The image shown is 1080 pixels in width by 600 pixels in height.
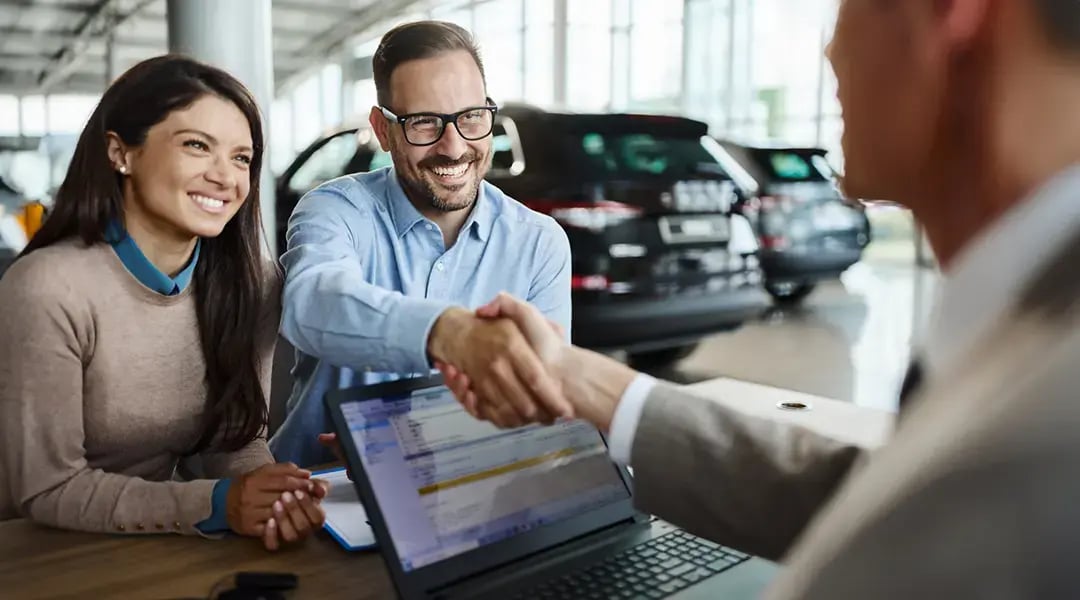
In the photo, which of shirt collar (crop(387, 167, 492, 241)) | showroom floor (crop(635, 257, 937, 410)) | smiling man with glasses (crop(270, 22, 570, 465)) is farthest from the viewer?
showroom floor (crop(635, 257, 937, 410))

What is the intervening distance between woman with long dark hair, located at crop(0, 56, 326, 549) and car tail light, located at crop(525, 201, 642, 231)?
87.8 inches

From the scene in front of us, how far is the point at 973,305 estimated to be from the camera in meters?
0.53

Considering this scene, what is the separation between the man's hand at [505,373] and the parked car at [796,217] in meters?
5.21

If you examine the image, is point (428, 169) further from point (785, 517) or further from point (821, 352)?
point (821, 352)

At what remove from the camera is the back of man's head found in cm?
170

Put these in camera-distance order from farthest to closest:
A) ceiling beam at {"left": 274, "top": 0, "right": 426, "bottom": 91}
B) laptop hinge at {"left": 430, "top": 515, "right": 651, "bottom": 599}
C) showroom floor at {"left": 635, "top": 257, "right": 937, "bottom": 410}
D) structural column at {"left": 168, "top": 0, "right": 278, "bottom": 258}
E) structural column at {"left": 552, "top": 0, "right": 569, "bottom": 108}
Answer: ceiling beam at {"left": 274, "top": 0, "right": 426, "bottom": 91} < structural column at {"left": 552, "top": 0, "right": 569, "bottom": 108} < showroom floor at {"left": 635, "top": 257, "right": 937, "bottom": 410} < structural column at {"left": 168, "top": 0, "right": 278, "bottom": 258} < laptop hinge at {"left": 430, "top": 515, "right": 651, "bottom": 599}

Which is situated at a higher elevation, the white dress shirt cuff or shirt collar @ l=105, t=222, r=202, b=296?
shirt collar @ l=105, t=222, r=202, b=296

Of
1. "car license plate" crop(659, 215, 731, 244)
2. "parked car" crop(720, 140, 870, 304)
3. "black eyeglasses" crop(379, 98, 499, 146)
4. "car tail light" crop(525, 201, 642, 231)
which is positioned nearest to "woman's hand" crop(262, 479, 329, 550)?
"black eyeglasses" crop(379, 98, 499, 146)

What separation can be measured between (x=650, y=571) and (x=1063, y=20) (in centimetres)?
74

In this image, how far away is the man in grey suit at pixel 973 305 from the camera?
363 millimetres

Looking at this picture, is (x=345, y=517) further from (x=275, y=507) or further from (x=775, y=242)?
(x=775, y=242)

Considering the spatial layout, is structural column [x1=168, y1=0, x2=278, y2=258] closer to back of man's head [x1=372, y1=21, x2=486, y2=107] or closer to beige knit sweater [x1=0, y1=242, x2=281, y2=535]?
back of man's head [x1=372, y1=21, x2=486, y2=107]

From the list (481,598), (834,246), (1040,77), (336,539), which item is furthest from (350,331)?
(834,246)

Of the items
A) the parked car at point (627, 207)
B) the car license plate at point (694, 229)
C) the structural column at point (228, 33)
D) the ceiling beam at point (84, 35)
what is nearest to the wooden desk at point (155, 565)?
the structural column at point (228, 33)
